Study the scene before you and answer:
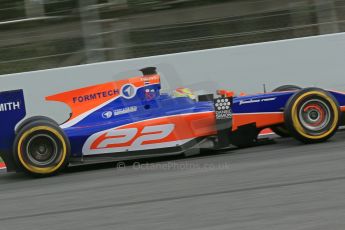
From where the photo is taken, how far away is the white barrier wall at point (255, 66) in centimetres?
893

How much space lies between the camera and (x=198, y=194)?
5078mm

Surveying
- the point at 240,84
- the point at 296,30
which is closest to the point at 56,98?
the point at 240,84

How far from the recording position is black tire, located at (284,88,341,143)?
22.3 ft

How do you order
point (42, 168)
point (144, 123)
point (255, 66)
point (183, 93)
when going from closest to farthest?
point (42, 168)
point (144, 123)
point (183, 93)
point (255, 66)

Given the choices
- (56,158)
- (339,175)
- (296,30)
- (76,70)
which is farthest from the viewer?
(296,30)

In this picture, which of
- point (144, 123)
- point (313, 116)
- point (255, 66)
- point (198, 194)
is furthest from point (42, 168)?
point (255, 66)

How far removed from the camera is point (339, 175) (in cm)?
530

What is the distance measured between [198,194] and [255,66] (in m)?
4.30

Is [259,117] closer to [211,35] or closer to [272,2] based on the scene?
[211,35]

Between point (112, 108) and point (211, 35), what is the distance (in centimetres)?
324

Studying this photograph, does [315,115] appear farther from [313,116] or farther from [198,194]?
[198,194]

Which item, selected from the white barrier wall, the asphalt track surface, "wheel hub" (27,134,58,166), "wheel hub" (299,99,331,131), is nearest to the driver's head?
the asphalt track surface

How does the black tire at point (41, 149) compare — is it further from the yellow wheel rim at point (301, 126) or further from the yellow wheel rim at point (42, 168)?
the yellow wheel rim at point (301, 126)

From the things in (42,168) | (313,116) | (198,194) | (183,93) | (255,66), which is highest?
(255,66)
